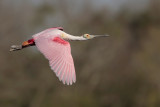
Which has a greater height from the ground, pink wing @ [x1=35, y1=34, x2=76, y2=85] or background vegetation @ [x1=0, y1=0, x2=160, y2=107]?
pink wing @ [x1=35, y1=34, x2=76, y2=85]

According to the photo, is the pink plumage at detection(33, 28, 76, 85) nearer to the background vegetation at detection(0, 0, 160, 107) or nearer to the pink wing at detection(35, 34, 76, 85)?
the pink wing at detection(35, 34, 76, 85)

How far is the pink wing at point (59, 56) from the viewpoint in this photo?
10.5 meters

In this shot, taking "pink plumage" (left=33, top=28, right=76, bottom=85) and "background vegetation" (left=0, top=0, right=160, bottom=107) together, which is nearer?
"pink plumage" (left=33, top=28, right=76, bottom=85)

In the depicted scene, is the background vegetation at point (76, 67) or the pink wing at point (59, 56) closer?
the pink wing at point (59, 56)

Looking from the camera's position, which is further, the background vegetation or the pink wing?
the background vegetation

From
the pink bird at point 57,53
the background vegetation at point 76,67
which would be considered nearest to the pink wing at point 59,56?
the pink bird at point 57,53

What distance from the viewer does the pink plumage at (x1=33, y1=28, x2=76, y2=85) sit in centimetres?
1054

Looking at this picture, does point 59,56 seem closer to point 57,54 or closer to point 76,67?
point 57,54

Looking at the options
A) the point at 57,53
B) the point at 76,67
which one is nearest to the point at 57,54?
the point at 57,53

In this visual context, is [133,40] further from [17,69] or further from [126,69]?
[17,69]

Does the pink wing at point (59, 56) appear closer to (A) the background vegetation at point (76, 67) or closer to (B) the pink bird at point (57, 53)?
(B) the pink bird at point (57, 53)

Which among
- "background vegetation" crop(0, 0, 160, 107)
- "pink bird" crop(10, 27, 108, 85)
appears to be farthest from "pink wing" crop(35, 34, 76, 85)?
"background vegetation" crop(0, 0, 160, 107)

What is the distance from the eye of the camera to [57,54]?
11.0 metres

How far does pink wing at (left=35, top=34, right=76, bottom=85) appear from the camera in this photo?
10.5m
